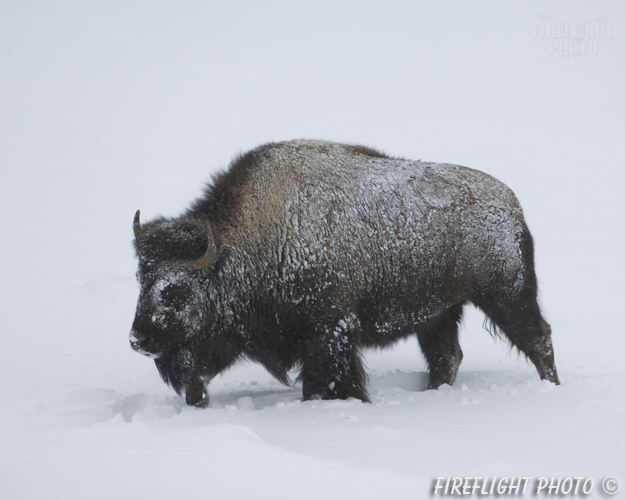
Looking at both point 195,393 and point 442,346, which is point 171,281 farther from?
point 442,346

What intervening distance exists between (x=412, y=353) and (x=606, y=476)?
403 centimetres

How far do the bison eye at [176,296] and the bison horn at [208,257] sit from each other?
0.54 feet

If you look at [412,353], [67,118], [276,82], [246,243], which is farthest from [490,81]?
[246,243]

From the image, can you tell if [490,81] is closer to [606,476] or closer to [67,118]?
[67,118]

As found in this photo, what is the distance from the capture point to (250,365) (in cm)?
596

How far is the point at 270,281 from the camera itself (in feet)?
14.0

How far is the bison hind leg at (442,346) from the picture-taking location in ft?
16.7

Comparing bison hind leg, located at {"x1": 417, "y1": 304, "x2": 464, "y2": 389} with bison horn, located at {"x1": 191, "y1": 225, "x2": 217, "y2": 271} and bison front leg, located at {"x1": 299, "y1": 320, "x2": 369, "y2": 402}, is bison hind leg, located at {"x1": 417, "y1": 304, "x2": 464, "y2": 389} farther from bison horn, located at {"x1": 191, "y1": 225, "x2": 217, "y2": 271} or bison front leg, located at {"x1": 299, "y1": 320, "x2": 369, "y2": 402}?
bison horn, located at {"x1": 191, "y1": 225, "x2": 217, "y2": 271}

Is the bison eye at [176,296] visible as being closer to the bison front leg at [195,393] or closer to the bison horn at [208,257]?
the bison horn at [208,257]

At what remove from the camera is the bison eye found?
4.06 metres
